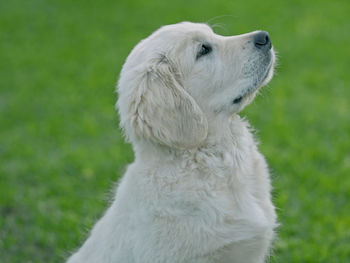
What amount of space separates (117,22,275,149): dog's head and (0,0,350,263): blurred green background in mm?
1133

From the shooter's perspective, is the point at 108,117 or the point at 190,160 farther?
the point at 108,117

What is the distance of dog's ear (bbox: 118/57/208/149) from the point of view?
3207mm

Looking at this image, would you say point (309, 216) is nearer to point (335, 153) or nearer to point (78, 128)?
point (335, 153)

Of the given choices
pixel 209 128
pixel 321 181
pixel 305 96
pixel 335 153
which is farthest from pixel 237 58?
pixel 305 96

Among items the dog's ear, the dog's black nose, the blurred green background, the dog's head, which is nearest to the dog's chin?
the dog's head

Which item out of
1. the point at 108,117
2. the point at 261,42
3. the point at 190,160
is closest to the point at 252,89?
the point at 261,42

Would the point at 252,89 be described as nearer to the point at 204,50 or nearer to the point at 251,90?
the point at 251,90

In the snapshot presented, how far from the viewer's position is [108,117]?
7.50 meters

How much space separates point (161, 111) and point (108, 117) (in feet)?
14.3

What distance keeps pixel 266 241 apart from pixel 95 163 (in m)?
3.12

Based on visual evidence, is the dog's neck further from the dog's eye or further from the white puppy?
the dog's eye

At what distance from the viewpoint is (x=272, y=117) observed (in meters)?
7.07

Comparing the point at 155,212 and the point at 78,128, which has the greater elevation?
the point at 155,212

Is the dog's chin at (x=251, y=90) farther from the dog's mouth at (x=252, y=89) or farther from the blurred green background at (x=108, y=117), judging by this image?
the blurred green background at (x=108, y=117)
